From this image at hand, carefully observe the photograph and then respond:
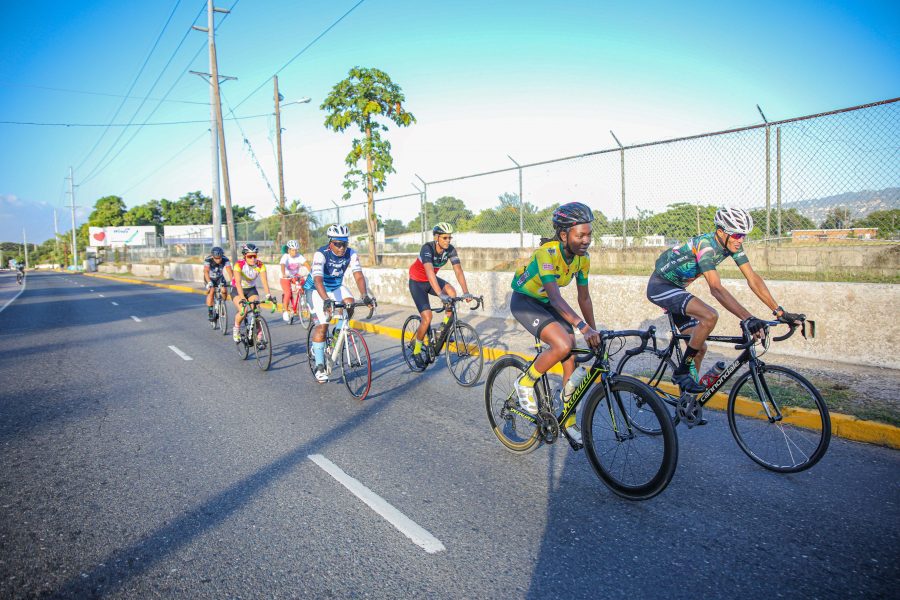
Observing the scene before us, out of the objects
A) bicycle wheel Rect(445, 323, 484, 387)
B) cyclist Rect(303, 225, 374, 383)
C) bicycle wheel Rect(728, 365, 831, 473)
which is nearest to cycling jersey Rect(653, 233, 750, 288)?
bicycle wheel Rect(728, 365, 831, 473)

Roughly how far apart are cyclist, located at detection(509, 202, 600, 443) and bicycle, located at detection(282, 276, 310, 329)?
9.04 metres

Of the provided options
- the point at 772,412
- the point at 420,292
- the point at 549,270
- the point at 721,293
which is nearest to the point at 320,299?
the point at 420,292

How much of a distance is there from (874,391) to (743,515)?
328 centimetres

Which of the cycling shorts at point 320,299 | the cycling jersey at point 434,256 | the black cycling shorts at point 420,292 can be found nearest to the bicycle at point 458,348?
the black cycling shorts at point 420,292

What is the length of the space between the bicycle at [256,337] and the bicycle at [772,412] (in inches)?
233

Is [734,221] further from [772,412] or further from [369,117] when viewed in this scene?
[369,117]

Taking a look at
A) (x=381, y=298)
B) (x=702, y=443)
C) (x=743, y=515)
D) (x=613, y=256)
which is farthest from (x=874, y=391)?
(x=381, y=298)

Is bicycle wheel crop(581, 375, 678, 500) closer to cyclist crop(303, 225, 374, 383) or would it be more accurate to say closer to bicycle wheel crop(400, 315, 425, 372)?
cyclist crop(303, 225, 374, 383)

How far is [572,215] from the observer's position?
3.97 metres

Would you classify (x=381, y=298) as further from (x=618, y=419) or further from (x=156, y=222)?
(x=156, y=222)

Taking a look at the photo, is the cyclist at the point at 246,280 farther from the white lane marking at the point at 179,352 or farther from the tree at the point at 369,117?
the tree at the point at 369,117

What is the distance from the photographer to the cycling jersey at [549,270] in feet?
13.4

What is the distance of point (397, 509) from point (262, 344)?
564 cm

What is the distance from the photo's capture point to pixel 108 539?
3.28 metres
